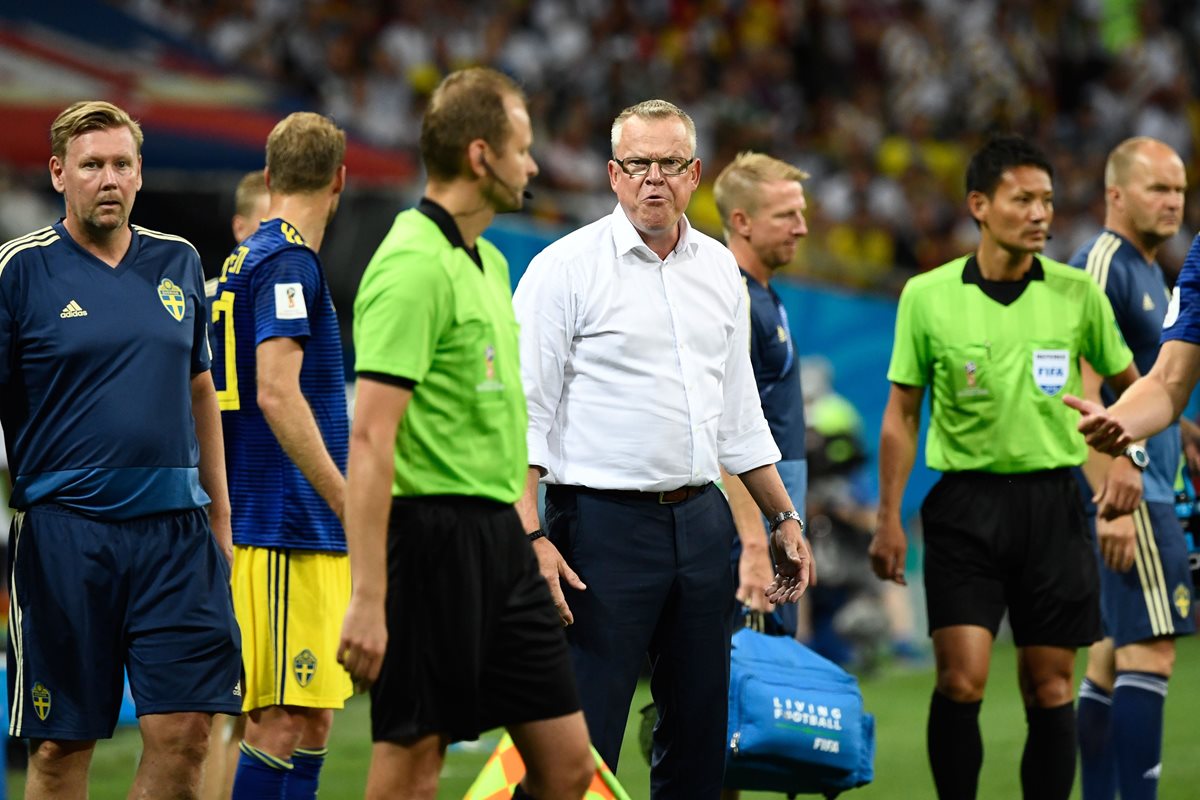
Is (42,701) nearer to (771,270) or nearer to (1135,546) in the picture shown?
(771,270)

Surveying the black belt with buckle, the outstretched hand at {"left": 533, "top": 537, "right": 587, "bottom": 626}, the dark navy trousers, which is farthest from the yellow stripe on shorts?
the outstretched hand at {"left": 533, "top": 537, "right": 587, "bottom": 626}

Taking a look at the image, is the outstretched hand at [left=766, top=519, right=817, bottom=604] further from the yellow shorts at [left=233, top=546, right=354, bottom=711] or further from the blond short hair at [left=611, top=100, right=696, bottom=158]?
the yellow shorts at [left=233, top=546, right=354, bottom=711]

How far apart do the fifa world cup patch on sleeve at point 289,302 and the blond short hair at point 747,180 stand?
187cm

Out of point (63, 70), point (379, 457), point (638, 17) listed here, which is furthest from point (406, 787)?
point (638, 17)

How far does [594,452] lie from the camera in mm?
4320

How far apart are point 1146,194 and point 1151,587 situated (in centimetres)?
145

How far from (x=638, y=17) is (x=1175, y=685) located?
9.07 metres

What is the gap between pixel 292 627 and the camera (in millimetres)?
4770

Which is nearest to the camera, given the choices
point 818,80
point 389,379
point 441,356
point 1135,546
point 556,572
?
point 389,379

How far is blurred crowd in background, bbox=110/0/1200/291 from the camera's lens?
44.4 ft

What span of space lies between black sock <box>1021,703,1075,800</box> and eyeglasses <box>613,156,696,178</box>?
2.26 metres

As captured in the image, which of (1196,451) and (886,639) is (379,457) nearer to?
(1196,451)

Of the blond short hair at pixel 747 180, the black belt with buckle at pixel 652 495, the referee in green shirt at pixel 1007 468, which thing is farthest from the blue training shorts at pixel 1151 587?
the black belt with buckle at pixel 652 495

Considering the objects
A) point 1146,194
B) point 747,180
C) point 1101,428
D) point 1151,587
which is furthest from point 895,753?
point 1101,428
